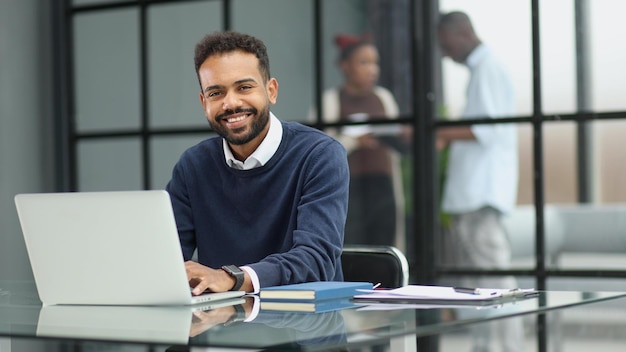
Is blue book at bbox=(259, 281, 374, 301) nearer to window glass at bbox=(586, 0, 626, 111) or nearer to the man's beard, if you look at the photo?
the man's beard

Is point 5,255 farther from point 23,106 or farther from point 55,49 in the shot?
point 55,49

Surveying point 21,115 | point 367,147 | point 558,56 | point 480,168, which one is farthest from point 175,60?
point 558,56

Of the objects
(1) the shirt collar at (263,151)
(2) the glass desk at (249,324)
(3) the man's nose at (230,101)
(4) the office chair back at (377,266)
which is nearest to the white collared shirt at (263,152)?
(1) the shirt collar at (263,151)

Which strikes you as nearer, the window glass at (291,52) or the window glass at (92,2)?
the window glass at (291,52)

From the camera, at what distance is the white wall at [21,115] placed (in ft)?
16.2

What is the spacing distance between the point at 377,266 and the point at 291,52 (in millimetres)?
2216

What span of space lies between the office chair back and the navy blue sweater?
0.45 ft

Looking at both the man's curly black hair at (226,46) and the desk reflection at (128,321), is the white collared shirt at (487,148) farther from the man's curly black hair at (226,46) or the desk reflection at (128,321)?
the desk reflection at (128,321)

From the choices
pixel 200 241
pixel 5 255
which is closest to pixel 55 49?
pixel 5 255

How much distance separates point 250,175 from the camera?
97.5 inches

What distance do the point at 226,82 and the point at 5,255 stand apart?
A: 287cm

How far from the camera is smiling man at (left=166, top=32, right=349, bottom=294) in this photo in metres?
2.38

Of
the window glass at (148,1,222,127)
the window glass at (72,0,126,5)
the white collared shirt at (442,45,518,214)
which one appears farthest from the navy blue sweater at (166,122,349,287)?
the window glass at (72,0,126,5)

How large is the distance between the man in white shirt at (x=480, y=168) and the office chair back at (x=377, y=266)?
1.74 metres
